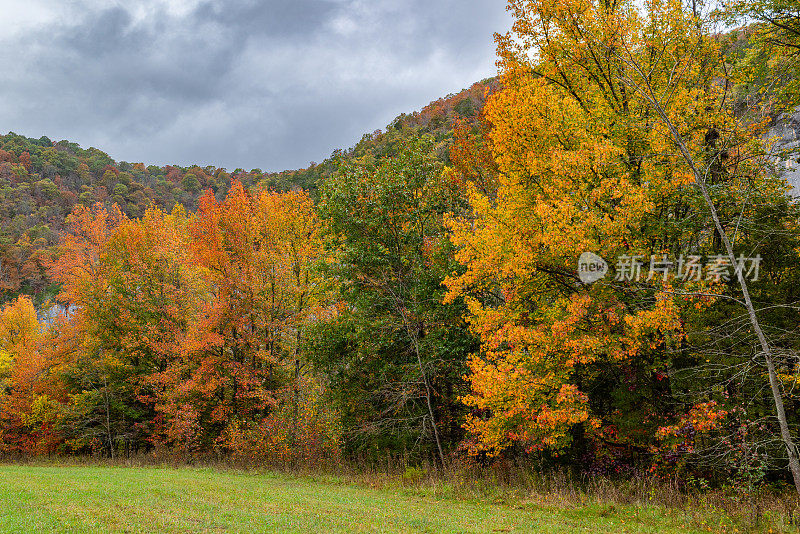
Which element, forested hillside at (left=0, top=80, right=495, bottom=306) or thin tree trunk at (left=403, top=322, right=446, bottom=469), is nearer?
thin tree trunk at (left=403, top=322, right=446, bottom=469)

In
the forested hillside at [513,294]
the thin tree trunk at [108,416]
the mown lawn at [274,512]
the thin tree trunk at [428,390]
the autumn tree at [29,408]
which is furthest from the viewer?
the autumn tree at [29,408]

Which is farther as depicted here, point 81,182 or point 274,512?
point 81,182

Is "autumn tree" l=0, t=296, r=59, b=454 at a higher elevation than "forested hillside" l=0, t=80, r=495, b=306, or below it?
below

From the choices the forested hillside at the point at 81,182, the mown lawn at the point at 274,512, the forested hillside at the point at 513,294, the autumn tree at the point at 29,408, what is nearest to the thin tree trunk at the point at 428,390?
the forested hillside at the point at 513,294

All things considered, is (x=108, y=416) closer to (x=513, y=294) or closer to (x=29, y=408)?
(x=29, y=408)

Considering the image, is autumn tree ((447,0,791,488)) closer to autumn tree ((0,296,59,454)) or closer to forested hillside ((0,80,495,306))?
autumn tree ((0,296,59,454))

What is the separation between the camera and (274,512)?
28.4ft

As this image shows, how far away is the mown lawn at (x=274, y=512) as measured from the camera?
7203 millimetres

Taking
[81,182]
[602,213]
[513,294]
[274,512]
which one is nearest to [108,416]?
[274,512]

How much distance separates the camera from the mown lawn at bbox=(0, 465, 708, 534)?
720 cm

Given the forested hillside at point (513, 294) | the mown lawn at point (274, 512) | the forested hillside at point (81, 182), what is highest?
the forested hillside at point (81, 182)

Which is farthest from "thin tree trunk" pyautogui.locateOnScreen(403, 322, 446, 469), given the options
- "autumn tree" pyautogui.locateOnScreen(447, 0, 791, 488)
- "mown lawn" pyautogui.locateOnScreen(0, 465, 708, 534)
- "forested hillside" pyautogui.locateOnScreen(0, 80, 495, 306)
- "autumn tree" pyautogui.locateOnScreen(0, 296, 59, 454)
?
"forested hillside" pyautogui.locateOnScreen(0, 80, 495, 306)

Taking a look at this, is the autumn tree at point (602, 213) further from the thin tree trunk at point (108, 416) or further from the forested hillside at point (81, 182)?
the forested hillside at point (81, 182)

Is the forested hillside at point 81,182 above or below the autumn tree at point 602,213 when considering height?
above
